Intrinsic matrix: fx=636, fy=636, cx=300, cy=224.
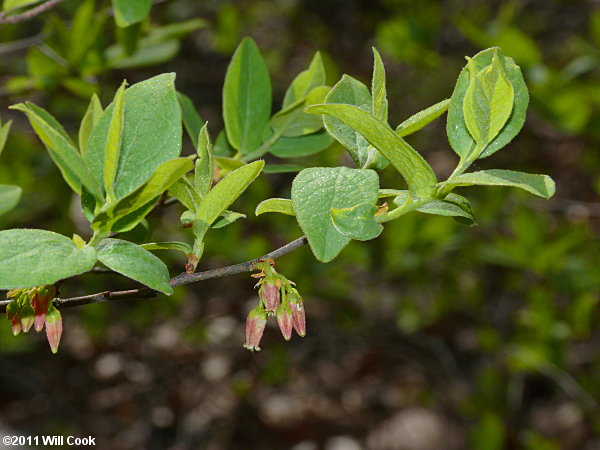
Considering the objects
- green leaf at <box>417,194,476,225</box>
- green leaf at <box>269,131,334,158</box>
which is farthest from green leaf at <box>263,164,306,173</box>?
green leaf at <box>417,194,476,225</box>

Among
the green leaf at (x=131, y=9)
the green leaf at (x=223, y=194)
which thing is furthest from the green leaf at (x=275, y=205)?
the green leaf at (x=131, y=9)

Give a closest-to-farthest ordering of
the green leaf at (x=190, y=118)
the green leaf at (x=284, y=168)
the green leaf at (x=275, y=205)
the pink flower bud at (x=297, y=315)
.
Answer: the green leaf at (x=275, y=205) → the pink flower bud at (x=297, y=315) → the green leaf at (x=284, y=168) → the green leaf at (x=190, y=118)

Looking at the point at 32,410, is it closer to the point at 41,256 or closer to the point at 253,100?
the point at 253,100

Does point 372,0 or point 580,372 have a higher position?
point 372,0

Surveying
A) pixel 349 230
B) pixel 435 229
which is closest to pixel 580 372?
pixel 435 229

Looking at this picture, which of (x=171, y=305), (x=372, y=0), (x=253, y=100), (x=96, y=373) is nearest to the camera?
(x=253, y=100)

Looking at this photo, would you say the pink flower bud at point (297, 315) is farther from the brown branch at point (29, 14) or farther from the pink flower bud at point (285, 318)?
the brown branch at point (29, 14)

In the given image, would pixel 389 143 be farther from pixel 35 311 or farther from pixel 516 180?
pixel 35 311
